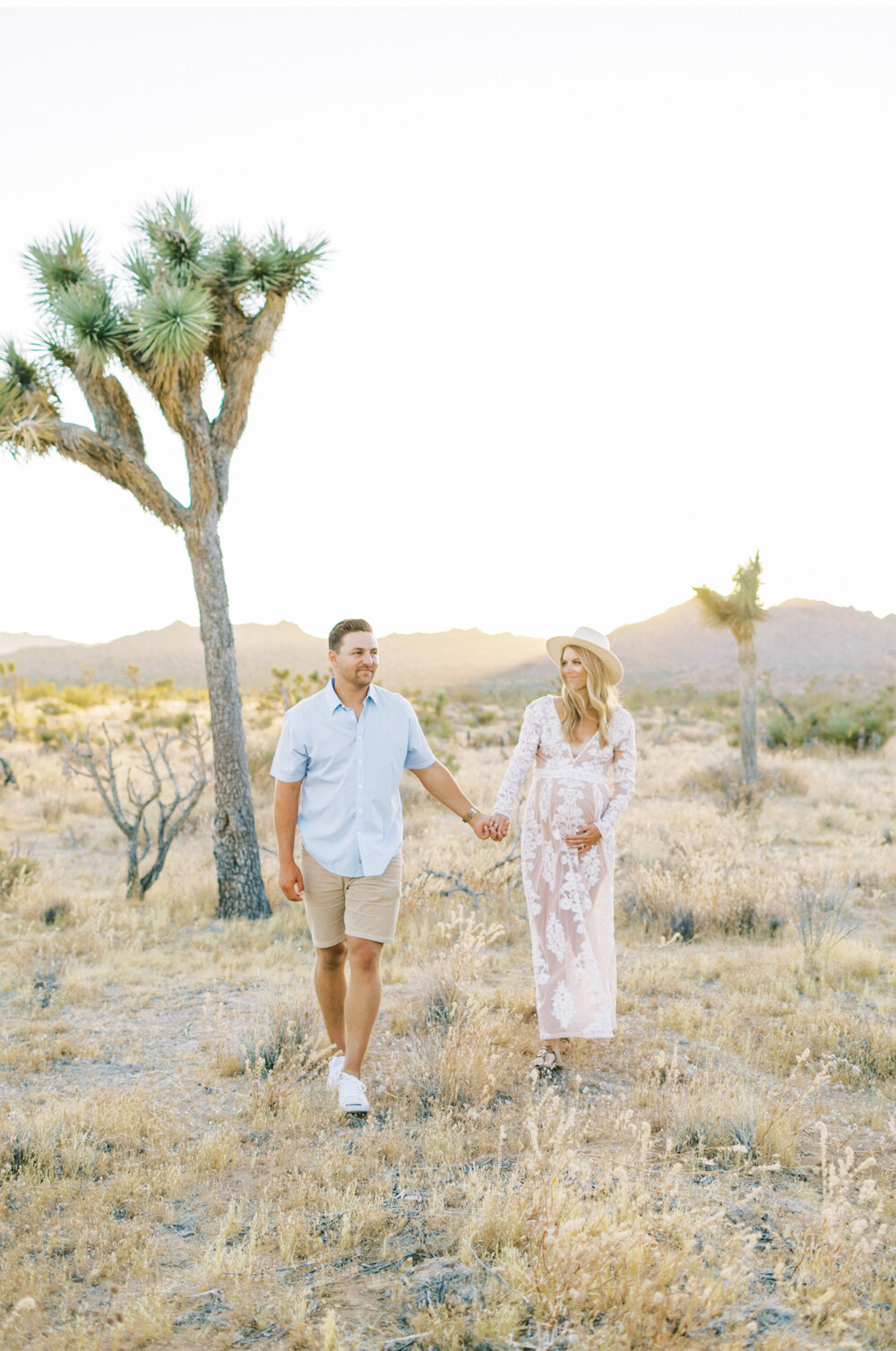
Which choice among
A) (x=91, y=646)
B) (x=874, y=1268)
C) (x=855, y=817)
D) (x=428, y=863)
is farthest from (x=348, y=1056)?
(x=91, y=646)

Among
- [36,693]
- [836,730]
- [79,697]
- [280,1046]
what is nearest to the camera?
[280,1046]

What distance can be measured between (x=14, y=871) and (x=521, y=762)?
6.15 meters

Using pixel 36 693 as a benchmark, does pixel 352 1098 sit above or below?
below

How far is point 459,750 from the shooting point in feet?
73.3

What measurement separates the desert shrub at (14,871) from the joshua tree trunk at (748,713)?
398 inches

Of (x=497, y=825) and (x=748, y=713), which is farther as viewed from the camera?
(x=748, y=713)

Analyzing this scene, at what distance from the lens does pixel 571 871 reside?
449cm

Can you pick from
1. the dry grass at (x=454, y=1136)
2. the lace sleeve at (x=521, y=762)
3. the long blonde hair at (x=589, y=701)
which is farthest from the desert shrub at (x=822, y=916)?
the lace sleeve at (x=521, y=762)

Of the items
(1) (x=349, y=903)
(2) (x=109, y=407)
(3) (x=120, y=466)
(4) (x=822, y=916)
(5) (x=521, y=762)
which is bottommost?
(4) (x=822, y=916)

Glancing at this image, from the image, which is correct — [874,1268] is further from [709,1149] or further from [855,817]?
[855,817]

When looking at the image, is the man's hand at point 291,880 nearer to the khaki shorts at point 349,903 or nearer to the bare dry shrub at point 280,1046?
the khaki shorts at point 349,903

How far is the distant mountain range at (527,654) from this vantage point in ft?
288

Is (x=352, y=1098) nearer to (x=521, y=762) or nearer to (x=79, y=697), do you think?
(x=521, y=762)

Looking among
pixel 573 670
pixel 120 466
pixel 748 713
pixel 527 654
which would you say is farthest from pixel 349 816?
pixel 527 654
